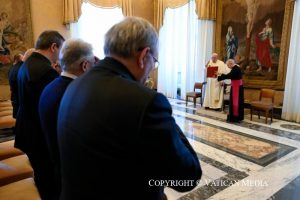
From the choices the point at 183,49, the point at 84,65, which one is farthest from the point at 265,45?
the point at 84,65

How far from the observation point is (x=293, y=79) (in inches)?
214

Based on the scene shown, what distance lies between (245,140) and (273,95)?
208 cm

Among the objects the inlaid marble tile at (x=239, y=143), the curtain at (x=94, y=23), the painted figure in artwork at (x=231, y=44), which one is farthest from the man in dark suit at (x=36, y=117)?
the painted figure in artwork at (x=231, y=44)

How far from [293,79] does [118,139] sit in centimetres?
580

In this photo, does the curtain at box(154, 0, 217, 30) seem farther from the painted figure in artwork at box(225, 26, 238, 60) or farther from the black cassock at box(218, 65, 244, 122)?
the black cassock at box(218, 65, 244, 122)

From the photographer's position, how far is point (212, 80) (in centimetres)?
646

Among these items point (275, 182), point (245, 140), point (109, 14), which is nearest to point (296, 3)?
point (245, 140)

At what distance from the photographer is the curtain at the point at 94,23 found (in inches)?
283

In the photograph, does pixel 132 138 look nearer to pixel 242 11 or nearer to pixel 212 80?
pixel 212 80

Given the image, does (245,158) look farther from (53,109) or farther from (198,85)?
(198,85)

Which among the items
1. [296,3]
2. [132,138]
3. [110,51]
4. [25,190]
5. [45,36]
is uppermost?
[296,3]

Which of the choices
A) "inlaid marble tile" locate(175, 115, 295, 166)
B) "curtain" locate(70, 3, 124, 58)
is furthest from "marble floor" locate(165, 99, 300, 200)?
"curtain" locate(70, 3, 124, 58)

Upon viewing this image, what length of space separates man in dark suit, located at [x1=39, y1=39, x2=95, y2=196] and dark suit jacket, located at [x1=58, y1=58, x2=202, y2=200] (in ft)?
1.61

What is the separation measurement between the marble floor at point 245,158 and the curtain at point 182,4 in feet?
10.7
